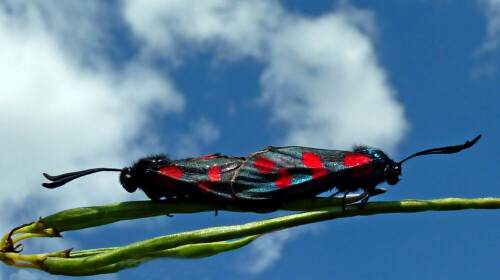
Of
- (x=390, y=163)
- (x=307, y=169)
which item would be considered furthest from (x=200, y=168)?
(x=390, y=163)

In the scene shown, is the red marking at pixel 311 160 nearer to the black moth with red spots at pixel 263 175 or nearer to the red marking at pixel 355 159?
the black moth with red spots at pixel 263 175

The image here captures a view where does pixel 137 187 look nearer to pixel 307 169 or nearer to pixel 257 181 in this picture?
pixel 257 181

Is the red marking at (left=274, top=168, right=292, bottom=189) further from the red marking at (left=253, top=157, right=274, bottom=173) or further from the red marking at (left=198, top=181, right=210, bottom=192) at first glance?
the red marking at (left=198, top=181, right=210, bottom=192)

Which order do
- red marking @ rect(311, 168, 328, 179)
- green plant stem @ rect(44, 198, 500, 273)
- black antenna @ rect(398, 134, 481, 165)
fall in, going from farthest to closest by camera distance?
red marking @ rect(311, 168, 328, 179) → black antenna @ rect(398, 134, 481, 165) → green plant stem @ rect(44, 198, 500, 273)

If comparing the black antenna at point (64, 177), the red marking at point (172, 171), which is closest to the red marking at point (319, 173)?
the red marking at point (172, 171)

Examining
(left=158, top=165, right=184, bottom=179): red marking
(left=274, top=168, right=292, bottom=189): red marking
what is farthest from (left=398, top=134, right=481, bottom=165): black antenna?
(left=158, top=165, right=184, bottom=179): red marking
